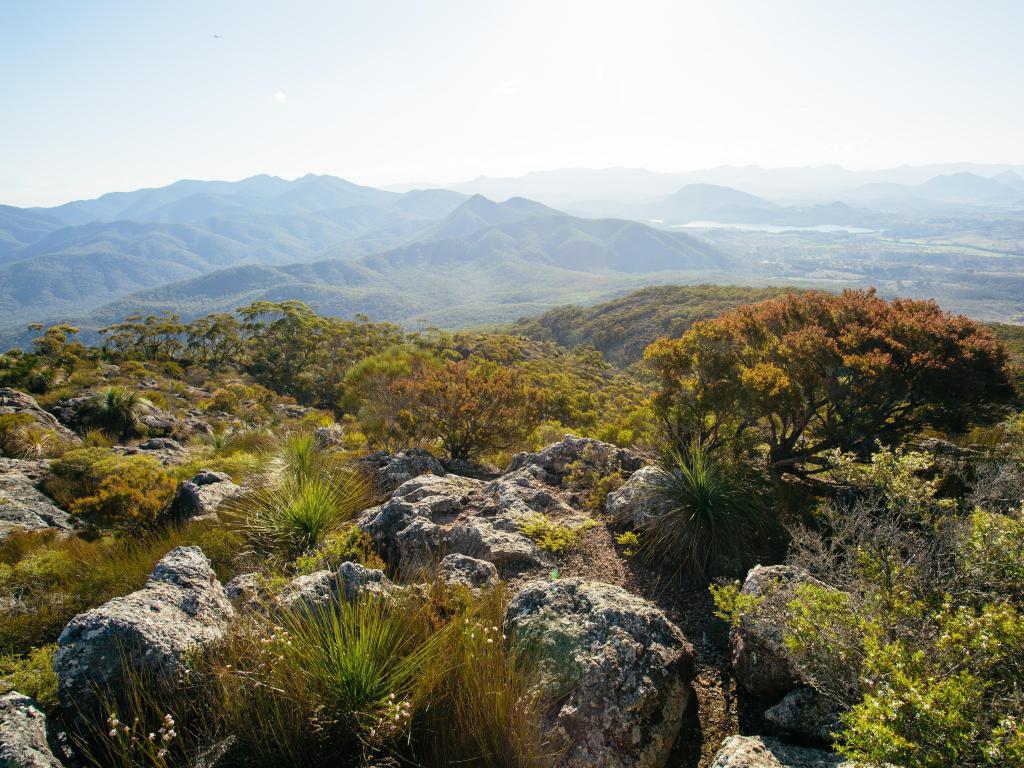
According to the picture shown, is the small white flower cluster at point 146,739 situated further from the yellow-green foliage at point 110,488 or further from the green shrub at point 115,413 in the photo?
the green shrub at point 115,413

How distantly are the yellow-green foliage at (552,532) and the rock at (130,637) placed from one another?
3336 millimetres

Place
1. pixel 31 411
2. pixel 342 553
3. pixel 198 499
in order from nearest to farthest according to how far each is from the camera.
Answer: pixel 342 553 → pixel 198 499 → pixel 31 411

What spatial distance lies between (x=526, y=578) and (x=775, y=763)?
2.80 metres

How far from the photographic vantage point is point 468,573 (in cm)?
477

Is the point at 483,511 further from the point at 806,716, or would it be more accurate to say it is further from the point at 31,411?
the point at 31,411

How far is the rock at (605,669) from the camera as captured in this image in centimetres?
321

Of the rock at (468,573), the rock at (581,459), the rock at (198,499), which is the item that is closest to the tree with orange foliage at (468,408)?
Answer: the rock at (581,459)

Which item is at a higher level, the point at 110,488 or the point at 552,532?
the point at 110,488

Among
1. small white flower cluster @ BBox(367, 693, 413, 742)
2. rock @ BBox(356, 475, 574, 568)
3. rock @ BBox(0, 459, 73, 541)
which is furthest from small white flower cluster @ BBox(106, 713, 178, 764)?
rock @ BBox(0, 459, 73, 541)

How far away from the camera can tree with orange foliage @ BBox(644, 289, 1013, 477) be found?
6516 mm

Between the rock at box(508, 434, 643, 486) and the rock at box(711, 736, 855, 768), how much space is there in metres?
4.72

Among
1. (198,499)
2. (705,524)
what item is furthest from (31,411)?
(705,524)

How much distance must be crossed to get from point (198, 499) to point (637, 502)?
6.43 metres

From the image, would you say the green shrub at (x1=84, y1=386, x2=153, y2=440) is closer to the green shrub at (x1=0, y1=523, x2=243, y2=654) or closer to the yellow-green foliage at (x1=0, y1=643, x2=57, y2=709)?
the green shrub at (x1=0, y1=523, x2=243, y2=654)
